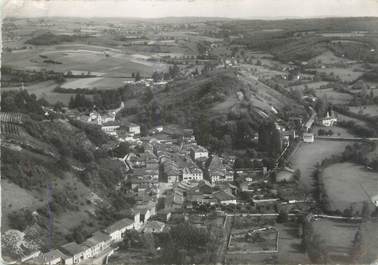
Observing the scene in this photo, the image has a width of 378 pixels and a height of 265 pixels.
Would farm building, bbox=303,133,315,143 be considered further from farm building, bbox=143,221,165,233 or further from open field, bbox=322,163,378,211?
farm building, bbox=143,221,165,233

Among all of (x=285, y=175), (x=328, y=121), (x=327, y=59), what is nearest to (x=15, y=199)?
(x=285, y=175)

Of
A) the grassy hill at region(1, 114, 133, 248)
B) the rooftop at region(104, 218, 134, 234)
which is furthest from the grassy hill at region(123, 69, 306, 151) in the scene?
the rooftop at region(104, 218, 134, 234)

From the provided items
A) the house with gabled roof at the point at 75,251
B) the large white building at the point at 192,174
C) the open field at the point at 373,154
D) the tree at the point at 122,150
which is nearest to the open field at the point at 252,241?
the house with gabled roof at the point at 75,251

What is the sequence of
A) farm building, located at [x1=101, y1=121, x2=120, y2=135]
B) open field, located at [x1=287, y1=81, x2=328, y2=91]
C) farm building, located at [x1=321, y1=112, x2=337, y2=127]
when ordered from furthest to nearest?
open field, located at [x1=287, y1=81, x2=328, y2=91] → farm building, located at [x1=321, y1=112, x2=337, y2=127] → farm building, located at [x1=101, y1=121, x2=120, y2=135]

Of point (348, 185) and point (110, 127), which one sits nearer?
point (348, 185)

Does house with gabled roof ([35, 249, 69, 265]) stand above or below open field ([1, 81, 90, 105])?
below

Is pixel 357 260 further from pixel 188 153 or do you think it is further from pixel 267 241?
pixel 188 153

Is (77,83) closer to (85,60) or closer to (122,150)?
(85,60)

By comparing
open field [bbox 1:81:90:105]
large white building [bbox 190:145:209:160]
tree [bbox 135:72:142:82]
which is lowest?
large white building [bbox 190:145:209:160]

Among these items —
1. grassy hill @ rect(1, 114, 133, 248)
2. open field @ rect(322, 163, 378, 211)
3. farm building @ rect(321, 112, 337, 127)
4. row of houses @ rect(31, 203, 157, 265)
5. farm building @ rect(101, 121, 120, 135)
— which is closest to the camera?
row of houses @ rect(31, 203, 157, 265)
